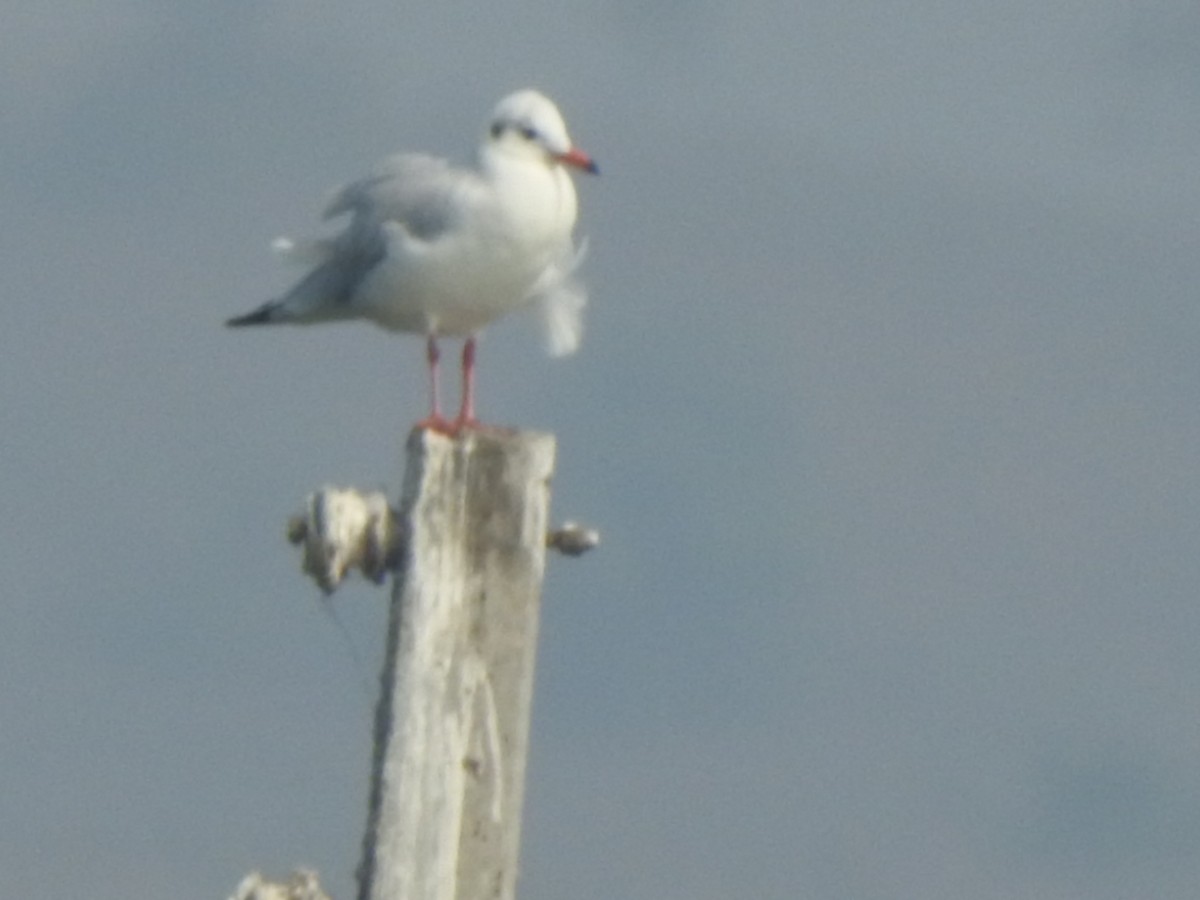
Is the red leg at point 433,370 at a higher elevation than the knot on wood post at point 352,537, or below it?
higher

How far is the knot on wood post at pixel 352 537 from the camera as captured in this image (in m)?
8.41

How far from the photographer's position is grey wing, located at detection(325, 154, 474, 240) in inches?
601

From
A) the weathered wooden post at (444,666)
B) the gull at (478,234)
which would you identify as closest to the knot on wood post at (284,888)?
the weathered wooden post at (444,666)

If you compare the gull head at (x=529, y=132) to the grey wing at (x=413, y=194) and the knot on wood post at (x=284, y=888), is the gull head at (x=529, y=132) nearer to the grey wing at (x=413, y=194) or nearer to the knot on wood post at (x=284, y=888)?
the grey wing at (x=413, y=194)

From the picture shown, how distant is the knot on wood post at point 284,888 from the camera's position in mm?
8430

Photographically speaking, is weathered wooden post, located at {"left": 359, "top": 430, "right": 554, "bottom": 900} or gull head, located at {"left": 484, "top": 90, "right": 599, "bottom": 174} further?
gull head, located at {"left": 484, "top": 90, "right": 599, "bottom": 174}

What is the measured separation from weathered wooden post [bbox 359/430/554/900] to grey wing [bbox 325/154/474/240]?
22.2 feet

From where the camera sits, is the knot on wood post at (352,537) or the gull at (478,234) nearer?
the knot on wood post at (352,537)

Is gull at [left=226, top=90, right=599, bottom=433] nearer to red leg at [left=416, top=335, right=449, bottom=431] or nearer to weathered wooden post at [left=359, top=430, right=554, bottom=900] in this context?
red leg at [left=416, top=335, right=449, bottom=431]

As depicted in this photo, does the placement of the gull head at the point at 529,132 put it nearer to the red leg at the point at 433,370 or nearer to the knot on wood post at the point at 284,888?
the red leg at the point at 433,370

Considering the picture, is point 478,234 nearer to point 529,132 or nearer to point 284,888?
point 529,132

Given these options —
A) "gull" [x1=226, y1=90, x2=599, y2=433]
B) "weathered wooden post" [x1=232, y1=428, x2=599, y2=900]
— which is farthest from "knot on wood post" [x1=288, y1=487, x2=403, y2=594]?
"gull" [x1=226, y1=90, x2=599, y2=433]

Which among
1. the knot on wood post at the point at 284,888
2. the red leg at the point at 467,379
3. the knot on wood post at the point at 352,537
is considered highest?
the red leg at the point at 467,379

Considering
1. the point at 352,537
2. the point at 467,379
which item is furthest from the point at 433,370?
the point at 352,537
